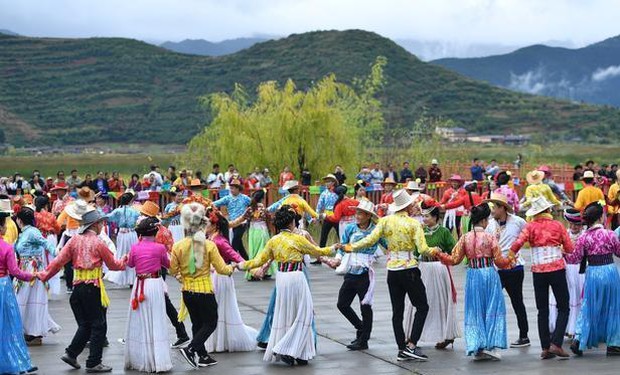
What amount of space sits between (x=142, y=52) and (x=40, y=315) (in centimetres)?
11838

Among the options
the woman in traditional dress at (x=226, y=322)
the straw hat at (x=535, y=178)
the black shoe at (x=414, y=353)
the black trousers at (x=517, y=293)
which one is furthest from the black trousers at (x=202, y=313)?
the straw hat at (x=535, y=178)

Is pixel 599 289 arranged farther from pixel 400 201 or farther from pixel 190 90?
pixel 190 90

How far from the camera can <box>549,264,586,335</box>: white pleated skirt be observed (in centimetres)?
1351

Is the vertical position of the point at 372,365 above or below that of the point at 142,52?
below

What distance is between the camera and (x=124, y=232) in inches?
774

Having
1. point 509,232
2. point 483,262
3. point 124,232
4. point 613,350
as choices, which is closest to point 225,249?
point 483,262

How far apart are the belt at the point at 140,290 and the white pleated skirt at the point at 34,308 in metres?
2.45

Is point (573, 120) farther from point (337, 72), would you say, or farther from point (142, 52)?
point (142, 52)

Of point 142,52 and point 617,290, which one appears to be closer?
point 617,290

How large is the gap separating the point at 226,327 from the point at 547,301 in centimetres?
372

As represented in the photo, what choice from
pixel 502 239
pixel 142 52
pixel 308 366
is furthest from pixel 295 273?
pixel 142 52

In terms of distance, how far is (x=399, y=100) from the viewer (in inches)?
4257

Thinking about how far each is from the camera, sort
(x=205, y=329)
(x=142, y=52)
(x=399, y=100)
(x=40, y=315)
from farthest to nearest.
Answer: (x=142, y=52)
(x=399, y=100)
(x=40, y=315)
(x=205, y=329)

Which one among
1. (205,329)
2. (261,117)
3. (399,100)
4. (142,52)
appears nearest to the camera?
(205,329)
